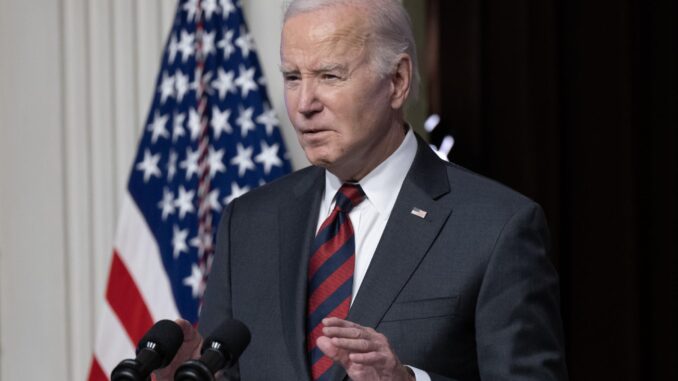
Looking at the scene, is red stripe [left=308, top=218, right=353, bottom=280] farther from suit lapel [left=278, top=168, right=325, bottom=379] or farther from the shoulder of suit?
the shoulder of suit

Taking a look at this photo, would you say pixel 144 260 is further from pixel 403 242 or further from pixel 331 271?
pixel 403 242

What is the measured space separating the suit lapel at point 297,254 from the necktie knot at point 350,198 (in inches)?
4.0

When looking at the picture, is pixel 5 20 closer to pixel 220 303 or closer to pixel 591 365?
pixel 220 303

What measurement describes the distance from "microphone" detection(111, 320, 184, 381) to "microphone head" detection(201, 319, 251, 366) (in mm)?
83

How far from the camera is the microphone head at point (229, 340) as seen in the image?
187 centimetres

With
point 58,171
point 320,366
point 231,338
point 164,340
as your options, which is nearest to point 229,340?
point 231,338

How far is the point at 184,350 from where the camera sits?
85.9 inches

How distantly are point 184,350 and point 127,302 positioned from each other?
210cm

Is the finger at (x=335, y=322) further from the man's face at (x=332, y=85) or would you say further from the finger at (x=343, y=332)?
the man's face at (x=332, y=85)

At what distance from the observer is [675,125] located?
15.1 ft

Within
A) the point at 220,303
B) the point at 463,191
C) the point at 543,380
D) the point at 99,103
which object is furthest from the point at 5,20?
the point at 543,380

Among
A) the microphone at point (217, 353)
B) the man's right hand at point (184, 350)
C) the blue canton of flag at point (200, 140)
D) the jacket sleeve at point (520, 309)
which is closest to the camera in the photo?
the microphone at point (217, 353)

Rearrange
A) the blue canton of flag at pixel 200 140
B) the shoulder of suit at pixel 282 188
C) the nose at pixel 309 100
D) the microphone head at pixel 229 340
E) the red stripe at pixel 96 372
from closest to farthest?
the microphone head at pixel 229 340
the nose at pixel 309 100
the shoulder of suit at pixel 282 188
the blue canton of flag at pixel 200 140
the red stripe at pixel 96 372

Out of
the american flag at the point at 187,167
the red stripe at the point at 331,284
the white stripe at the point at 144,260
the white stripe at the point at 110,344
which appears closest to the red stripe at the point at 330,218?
the red stripe at the point at 331,284
